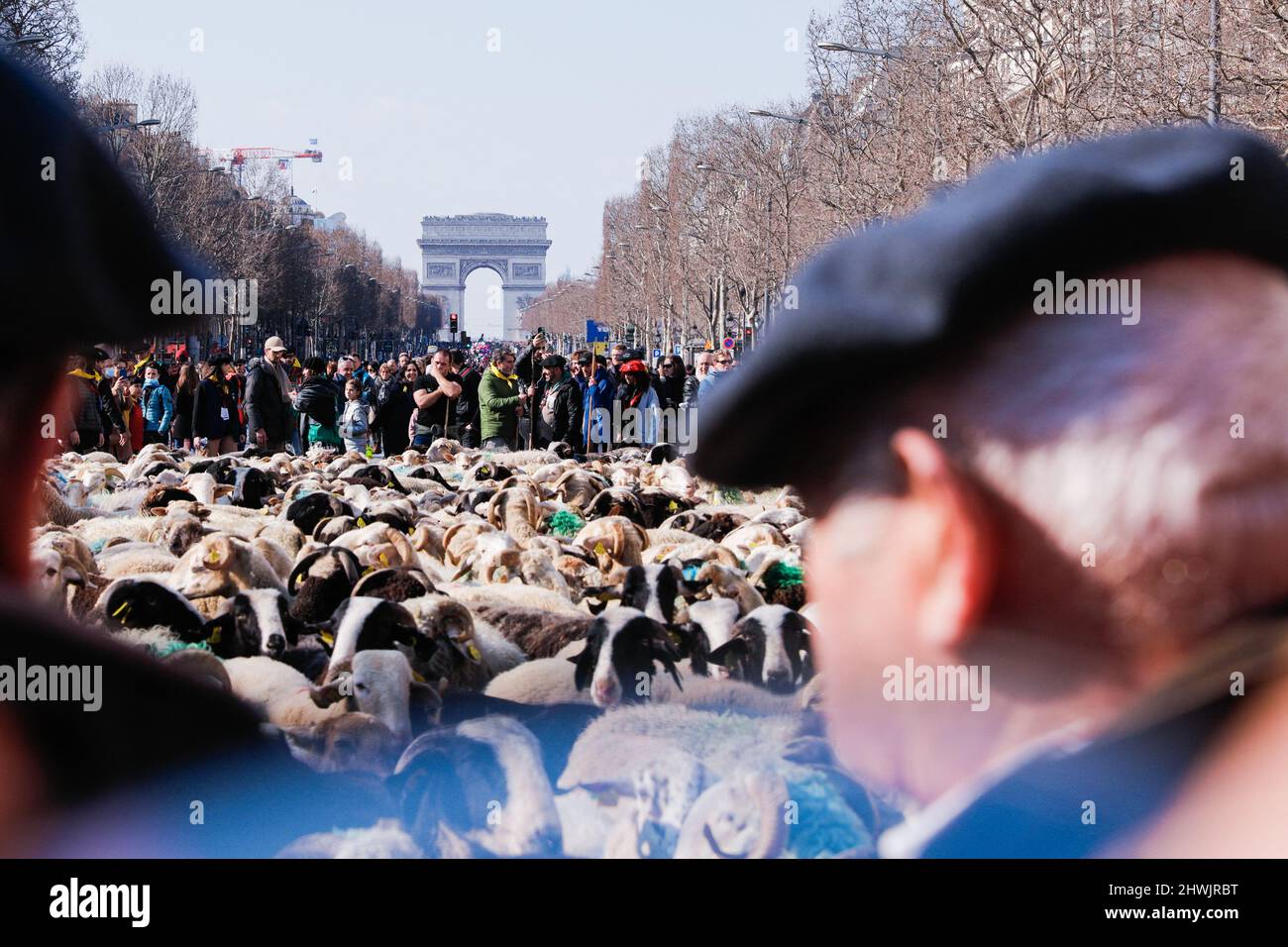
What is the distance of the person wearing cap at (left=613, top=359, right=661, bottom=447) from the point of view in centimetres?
1736

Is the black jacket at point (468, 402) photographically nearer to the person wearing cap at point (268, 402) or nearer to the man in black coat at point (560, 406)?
the man in black coat at point (560, 406)

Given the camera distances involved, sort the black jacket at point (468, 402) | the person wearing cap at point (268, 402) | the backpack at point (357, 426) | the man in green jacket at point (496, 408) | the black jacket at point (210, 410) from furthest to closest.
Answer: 1. the black jacket at point (468, 402)
2. the backpack at point (357, 426)
3. the man in green jacket at point (496, 408)
4. the black jacket at point (210, 410)
5. the person wearing cap at point (268, 402)

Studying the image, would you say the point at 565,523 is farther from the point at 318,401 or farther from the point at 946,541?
the point at 318,401

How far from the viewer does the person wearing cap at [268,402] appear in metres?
17.3

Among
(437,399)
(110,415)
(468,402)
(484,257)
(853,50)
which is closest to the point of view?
(110,415)

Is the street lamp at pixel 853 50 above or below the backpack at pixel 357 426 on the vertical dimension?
above

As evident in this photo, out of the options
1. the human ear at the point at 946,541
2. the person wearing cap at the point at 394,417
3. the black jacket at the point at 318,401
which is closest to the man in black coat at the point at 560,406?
the person wearing cap at the point at 394,417

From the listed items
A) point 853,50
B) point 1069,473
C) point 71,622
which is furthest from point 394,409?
point 1069,473

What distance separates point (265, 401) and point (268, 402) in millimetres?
53

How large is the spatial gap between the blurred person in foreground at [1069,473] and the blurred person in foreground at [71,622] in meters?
0.75

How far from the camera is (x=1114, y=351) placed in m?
1.60

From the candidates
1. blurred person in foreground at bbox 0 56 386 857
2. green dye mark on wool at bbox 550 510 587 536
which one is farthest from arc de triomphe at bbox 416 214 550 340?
blurred person in foreground at bbox 0 56 386 857

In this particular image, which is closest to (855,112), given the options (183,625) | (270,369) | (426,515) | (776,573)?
(270,369)

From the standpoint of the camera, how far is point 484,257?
422ft
